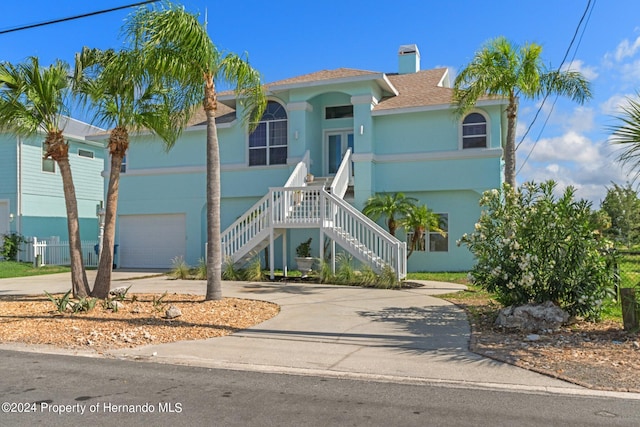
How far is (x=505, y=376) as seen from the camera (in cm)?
638

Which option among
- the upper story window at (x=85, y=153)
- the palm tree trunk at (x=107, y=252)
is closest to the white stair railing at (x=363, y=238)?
the palm tree trunk at (x=107, y=252)

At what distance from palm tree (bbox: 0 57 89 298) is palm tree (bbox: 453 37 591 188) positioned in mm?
9962

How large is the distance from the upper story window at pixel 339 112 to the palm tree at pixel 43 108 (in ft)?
37.1

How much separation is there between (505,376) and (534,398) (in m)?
0.77

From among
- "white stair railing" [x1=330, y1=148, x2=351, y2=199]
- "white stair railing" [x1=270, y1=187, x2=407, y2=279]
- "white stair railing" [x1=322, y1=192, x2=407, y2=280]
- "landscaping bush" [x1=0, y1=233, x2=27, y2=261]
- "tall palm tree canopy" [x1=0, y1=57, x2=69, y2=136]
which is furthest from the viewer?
"landscaping bush" [x1=0, y1=233, x2=27, y2=261]

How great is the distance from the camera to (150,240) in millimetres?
22734

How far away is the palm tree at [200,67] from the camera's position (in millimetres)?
10500

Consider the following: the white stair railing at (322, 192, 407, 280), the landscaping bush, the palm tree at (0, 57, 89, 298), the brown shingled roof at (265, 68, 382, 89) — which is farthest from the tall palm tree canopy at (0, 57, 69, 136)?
the landscaping bush

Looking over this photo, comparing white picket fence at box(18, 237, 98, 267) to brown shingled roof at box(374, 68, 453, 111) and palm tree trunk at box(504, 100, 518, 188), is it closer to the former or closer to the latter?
brown shingled roof at box(374, 68, 453, 111)

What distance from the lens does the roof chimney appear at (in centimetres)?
2506

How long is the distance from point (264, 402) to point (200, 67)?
26.3ft

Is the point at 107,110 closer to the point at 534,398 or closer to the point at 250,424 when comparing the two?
the point at 250,424

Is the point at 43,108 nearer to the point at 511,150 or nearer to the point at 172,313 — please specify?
the point at 172,313

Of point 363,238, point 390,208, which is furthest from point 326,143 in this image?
point 363,238
